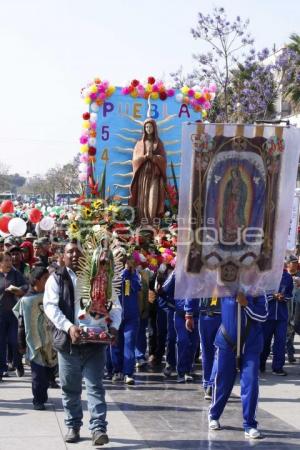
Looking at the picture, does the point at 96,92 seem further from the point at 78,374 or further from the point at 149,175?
the point at 78,374

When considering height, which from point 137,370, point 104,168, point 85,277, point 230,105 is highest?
point 230,105

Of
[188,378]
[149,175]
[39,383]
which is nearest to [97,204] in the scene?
[149,175]

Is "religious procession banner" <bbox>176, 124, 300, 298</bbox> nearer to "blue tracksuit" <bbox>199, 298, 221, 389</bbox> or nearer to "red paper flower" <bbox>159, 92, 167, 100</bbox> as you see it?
"blue tracksuit" <bbox>199, 298, 221, 389</bbox>

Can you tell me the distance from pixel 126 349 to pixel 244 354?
3.27m

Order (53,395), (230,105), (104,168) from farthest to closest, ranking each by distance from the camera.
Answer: (230,105), (104,168), (53,395)

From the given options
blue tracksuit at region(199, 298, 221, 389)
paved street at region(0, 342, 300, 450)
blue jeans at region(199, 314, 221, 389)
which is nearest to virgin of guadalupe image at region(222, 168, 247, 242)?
paved street at region(0, 342, 300, 450)

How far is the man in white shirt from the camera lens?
25.0 feet

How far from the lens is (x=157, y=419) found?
8766 mm

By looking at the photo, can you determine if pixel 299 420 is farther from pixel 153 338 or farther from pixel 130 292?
pixel 153 338

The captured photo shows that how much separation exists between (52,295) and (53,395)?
2.50 m

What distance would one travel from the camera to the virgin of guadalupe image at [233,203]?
7.82 meters

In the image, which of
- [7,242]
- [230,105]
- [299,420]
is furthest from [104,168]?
[230,105]

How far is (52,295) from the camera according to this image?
774 cm

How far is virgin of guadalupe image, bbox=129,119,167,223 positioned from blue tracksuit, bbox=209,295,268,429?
410 inches
